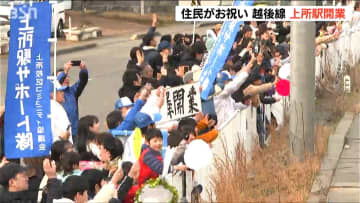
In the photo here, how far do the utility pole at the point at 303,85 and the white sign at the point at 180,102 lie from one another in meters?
2.67

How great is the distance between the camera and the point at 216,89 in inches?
388

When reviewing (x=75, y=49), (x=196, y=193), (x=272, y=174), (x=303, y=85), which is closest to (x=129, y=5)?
(x=75, y=49)

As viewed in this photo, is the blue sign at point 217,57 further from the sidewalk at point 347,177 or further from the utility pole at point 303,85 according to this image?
the sidewalk at point 347,177

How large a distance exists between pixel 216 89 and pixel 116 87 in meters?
9.56

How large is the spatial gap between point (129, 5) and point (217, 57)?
3377 centimetres

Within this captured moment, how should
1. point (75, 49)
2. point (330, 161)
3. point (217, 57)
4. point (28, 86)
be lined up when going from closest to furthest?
point (28, 86) < point (217, 57) < point (330, 161) < point (75, 49)

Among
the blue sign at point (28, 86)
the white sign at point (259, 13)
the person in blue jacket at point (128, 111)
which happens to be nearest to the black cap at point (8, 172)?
the blue sign at point (28, 86)

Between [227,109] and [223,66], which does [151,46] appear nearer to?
[223,66]

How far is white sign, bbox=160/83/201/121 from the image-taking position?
313 inches

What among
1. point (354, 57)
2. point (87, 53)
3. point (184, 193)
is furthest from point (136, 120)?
point (87, 53)

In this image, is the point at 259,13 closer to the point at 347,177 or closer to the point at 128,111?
the point at 347,177

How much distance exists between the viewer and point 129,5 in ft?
143

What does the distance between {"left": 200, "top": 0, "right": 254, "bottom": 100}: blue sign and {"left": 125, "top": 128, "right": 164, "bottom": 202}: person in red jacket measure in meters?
2.55

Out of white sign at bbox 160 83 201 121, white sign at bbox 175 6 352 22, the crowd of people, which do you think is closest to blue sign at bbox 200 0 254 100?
the crowd of people
